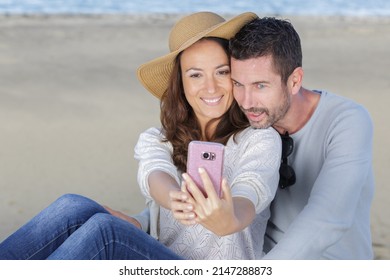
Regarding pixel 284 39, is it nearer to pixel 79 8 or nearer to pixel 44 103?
pixel 44 103

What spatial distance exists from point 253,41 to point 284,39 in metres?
0.14

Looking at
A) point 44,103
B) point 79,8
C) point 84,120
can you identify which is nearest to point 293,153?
point 84,120

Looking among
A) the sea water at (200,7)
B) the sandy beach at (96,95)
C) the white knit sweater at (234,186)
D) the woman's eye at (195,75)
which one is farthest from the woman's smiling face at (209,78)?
the sea water at (200,7)

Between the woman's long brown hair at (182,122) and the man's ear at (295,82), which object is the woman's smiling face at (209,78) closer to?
the woman's long brown hair at (182,122)

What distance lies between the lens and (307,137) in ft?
9.45

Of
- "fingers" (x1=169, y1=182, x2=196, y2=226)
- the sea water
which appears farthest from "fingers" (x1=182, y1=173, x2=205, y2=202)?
the sea water

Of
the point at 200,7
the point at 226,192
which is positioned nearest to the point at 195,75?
the point at 226,192

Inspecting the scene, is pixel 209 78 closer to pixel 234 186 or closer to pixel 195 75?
pixel 195 75

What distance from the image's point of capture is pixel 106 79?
9.09 metres

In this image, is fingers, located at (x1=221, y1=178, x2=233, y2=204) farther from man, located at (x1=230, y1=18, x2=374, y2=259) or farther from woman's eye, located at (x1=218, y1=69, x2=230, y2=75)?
woman's eye, located at (x1=218, y1=69, x2=230, y2=75)

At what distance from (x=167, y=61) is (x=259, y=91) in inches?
15.2

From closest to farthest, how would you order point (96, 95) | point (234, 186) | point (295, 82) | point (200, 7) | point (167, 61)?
1. point (234, 186)
2. point (295, 82)
3. point (167, 61)
4. point (96, 95)
5. point (200, 7)

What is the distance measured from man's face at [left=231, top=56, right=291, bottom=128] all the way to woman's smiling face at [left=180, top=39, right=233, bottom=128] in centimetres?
5
